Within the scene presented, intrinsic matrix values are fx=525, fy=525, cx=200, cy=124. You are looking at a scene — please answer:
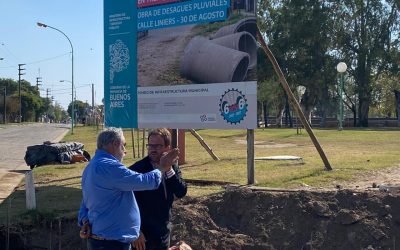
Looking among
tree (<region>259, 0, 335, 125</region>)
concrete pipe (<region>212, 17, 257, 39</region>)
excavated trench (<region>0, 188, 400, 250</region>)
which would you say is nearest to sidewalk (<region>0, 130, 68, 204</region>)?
excavated trench (<region>0, 188, 400, 250</region>)

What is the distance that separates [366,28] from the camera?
51.1 metres

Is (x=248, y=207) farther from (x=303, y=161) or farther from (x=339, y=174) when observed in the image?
(x=303, y=161)

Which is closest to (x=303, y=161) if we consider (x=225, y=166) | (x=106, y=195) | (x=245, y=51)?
(x=225, y=166)

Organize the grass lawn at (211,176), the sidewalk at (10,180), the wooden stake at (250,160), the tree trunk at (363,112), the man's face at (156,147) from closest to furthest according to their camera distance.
Answer: the man's face at (156,147), the grass lawn at (211,176), the wooden stake at (250,160), the sidewalk at (10,180), the tree trunk at (363,112)

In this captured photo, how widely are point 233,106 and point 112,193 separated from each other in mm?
6250

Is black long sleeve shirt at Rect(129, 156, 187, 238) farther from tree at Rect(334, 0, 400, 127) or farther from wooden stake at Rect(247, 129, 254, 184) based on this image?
tree at Rect(334, 0, 400, 127)

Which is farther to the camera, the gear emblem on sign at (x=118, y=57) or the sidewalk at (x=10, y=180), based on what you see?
the gear emblem on sign at (x=118, y=57)

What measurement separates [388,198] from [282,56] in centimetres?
4141

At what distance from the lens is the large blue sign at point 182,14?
1005 centimetres

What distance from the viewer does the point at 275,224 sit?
23.9ft

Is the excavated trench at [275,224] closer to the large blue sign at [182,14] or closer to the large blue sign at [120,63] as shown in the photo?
the large blue sign at [182,14]

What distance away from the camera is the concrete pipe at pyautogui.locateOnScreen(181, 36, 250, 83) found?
981cm

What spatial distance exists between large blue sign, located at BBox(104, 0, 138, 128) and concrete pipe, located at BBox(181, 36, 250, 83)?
1501mm

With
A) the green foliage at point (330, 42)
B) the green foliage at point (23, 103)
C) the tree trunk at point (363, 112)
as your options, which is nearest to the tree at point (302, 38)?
the green foliage at point (330, 42)
